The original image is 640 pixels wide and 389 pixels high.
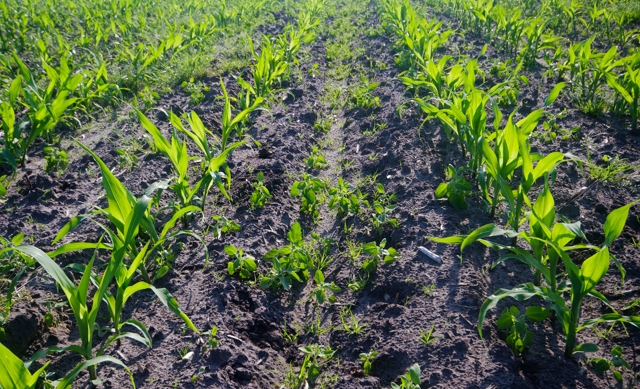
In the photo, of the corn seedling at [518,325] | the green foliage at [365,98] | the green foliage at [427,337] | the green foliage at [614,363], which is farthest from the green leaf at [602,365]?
the green foliage at [365,98]

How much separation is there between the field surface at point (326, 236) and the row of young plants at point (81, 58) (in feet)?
0.18

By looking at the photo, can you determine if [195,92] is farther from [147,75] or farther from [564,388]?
[564,388]

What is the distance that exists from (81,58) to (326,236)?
15.1ft

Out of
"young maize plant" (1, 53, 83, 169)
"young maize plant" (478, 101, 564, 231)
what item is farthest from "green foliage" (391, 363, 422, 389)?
"young maize plant" (1, 53, 83, 169)

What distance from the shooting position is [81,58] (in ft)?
19.6

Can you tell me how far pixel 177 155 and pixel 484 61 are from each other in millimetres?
4238

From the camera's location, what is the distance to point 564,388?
75.2 inches

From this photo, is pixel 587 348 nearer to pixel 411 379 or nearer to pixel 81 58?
pixel 411 379

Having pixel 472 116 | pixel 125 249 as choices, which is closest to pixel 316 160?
pixel 472 116

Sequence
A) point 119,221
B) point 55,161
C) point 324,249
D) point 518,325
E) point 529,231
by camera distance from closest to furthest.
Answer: point 518,325 < point 119,221 < point 529,231 < point 324,249 < point 55,161

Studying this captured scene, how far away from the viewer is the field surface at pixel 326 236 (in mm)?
2037

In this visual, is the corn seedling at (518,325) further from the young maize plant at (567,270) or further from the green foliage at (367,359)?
the green foliage at (367,359)

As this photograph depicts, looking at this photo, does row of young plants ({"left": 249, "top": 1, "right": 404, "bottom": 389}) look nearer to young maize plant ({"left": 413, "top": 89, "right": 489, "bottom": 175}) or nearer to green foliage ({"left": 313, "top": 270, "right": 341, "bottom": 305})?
green foliage ({"left": 313, "top": 270, "right": 341, "bottom": 305})

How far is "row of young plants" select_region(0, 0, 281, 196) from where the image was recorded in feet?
12.3
